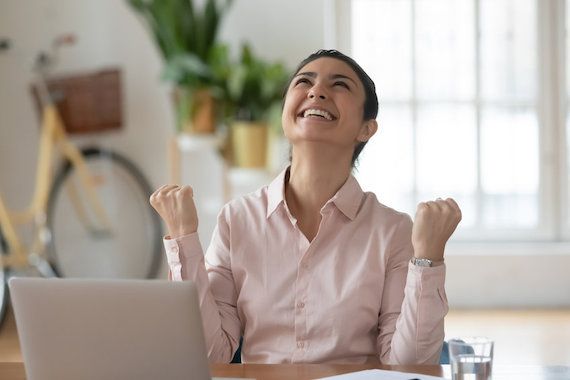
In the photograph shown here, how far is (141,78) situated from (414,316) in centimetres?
407

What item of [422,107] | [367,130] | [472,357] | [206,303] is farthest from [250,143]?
[472,357]

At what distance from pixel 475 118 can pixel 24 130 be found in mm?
2521

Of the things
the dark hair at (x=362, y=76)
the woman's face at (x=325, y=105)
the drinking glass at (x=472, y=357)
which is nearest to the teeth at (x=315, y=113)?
the woman's face at (x=325, y=105)

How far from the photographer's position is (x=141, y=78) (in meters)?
5.95

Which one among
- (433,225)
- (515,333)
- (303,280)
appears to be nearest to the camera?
(433,225)

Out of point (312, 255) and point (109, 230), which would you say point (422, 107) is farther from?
point (312, 255)

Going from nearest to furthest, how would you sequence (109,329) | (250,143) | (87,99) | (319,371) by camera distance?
(109,329), (319,371), (250,143), (87,99)

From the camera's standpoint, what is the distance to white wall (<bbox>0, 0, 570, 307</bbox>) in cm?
579

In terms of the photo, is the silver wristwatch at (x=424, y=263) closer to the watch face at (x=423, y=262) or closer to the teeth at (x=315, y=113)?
the watch face at (x=423, y=262)

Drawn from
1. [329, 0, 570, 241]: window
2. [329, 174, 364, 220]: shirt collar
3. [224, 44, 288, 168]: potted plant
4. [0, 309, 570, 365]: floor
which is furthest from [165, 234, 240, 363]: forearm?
[329, 0, 570, 241]: window

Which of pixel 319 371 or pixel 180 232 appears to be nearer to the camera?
pixel 319 371

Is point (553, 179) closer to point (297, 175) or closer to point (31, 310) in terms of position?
point (297, 175)

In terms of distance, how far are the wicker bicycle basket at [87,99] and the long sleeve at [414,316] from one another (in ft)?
12.3

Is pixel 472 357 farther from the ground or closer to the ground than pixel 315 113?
closer to the ground
